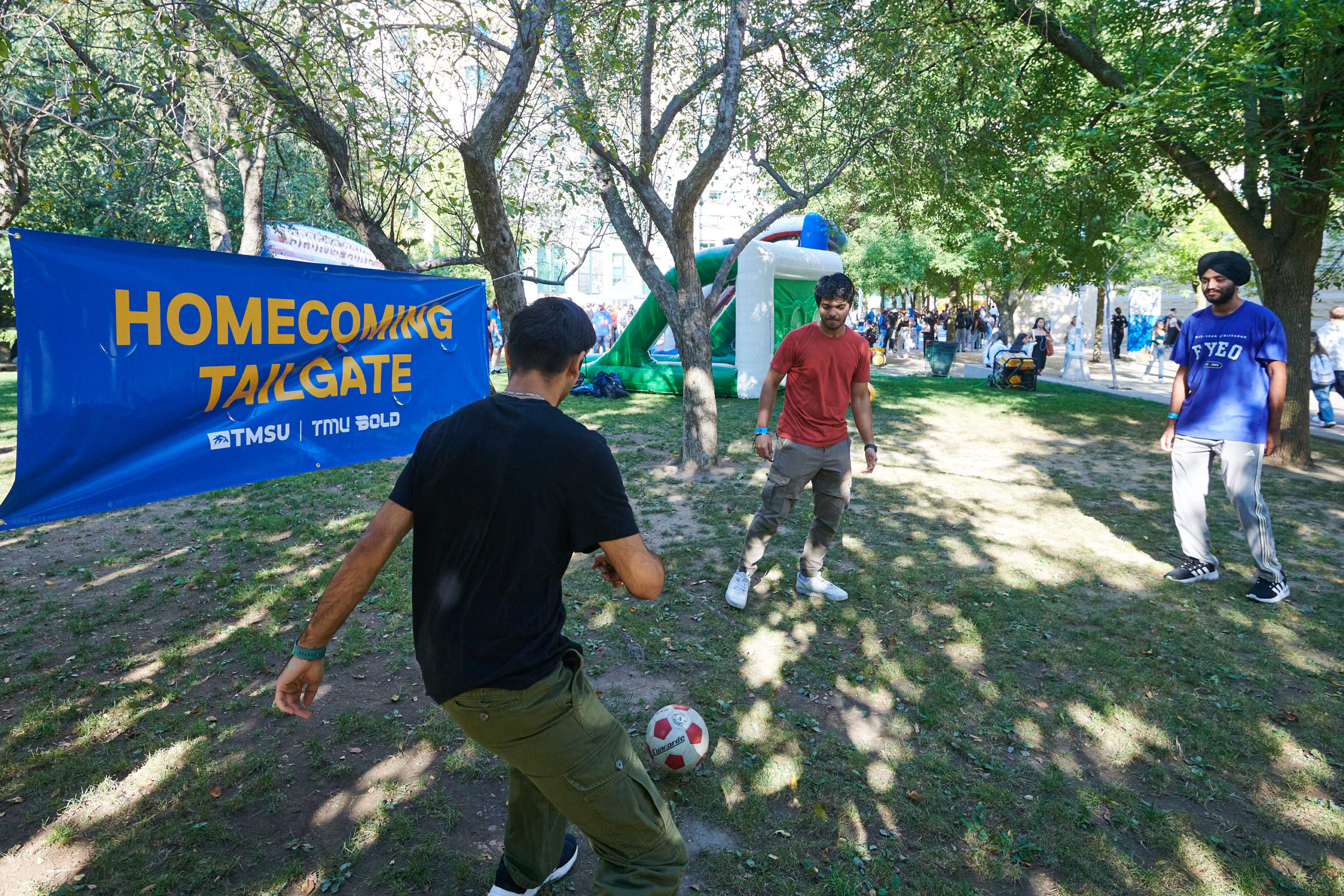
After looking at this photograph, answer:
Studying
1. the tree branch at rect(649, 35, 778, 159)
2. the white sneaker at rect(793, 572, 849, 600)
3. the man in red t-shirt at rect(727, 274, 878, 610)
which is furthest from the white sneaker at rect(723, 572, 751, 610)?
the tree branch at rect(649, 35, 778, 159)

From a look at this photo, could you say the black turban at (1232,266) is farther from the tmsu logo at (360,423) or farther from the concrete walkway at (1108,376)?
the concrete walkway at (1108,376)

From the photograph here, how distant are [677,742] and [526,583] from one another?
1698mm

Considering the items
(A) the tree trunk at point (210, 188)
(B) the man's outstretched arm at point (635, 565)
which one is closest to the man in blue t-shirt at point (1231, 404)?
(B) the man's outstretched arm at point (635, 565)

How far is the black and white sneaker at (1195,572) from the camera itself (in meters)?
5.52

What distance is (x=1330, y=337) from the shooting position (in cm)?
1192

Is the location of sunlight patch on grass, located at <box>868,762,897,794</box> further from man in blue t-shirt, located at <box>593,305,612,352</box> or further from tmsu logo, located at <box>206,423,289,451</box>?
man in blue t-shirt, located at <box>593,305,612,352</box>

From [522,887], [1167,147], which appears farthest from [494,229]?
[1167,147]

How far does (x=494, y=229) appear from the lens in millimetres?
5520

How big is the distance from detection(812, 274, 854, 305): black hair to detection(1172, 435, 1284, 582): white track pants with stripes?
2701mm

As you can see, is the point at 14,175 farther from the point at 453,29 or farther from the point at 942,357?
the point at 942,357

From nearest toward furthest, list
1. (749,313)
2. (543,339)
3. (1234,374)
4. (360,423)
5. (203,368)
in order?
1. (543,339)
2. (203,368)
3. (360,423)
4. (1234,374)
5. (749,313)

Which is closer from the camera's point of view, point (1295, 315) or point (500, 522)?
point (500, 522)

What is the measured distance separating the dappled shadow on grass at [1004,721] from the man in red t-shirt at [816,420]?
0.64 metres

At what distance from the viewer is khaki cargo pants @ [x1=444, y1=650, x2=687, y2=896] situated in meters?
1.90
